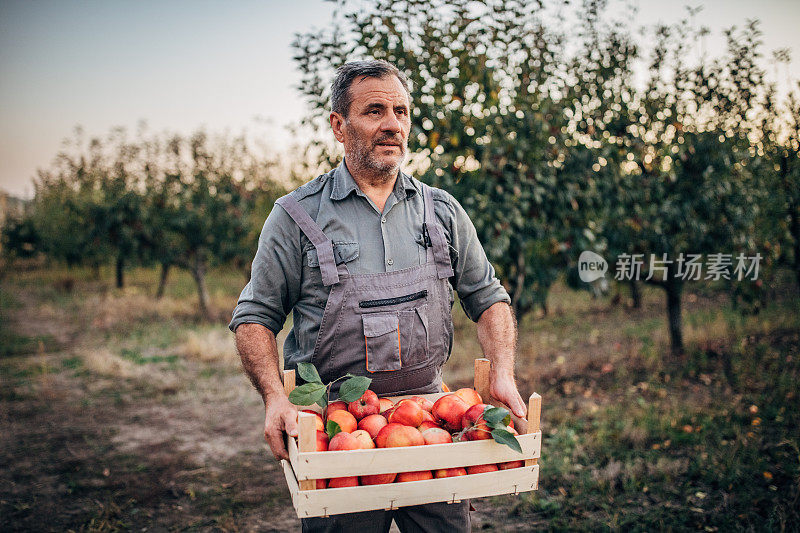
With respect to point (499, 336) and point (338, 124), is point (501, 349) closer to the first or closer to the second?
point (499, 336)

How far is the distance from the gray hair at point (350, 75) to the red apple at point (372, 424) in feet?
3.94

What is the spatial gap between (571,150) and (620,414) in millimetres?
2790

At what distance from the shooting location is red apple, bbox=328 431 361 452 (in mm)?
1759

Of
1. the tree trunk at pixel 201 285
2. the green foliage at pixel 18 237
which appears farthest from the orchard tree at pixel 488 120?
the green foliage at pixel 18 237

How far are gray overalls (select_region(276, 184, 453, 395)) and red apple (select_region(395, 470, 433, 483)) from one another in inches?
18.5

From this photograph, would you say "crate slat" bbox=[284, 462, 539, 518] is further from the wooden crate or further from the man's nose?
the man's nose

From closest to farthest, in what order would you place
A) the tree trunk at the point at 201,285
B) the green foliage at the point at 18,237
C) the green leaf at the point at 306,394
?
the green leaf at the point at 306,394
the tree trunk at the point at 201,285
the green foliage at the point at 18,237

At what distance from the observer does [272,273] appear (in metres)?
2.17

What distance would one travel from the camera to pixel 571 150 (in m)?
5.01

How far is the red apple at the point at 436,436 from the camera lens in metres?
1.87

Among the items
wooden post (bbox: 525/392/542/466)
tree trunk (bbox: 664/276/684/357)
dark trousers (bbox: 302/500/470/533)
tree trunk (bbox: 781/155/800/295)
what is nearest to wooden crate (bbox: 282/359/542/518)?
wooden post (bbox: 525/392/542/466)

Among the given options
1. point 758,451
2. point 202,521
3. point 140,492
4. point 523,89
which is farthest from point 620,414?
point 140,492

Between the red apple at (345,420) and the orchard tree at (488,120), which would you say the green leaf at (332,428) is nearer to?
the red apple at (345,420)

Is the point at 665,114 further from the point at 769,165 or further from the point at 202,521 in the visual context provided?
the point at 202,521
